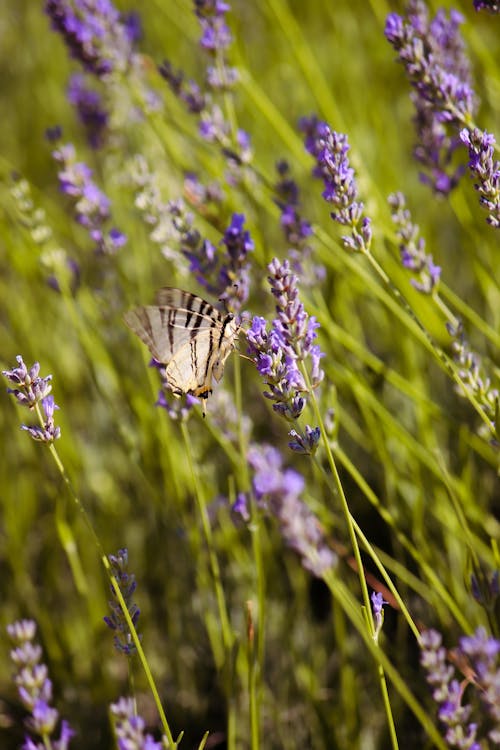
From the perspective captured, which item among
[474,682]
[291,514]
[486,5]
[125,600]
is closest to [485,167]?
[486,5]

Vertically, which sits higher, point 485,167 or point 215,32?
point 215,32

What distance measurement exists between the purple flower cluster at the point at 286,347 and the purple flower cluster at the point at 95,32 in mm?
1169

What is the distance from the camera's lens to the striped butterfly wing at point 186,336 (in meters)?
1.36

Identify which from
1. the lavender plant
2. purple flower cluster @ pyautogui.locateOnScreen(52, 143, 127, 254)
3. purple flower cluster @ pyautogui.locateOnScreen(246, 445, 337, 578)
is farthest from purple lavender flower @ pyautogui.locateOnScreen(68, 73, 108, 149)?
purple flower cluster @ pyautogui.locateOnScreen(246, 445, 337, 578)

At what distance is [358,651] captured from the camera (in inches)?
76.7

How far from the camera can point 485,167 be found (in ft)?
3.91

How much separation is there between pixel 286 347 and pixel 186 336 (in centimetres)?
38

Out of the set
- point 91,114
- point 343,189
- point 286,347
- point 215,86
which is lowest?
point 286,347

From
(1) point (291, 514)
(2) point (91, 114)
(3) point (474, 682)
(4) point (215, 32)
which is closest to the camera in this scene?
(1) point (291, 514)

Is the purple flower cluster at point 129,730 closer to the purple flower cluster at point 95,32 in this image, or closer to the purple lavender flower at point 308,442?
the purple lavender flower at point 308,442

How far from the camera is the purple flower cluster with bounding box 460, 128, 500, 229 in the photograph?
46.4 inches

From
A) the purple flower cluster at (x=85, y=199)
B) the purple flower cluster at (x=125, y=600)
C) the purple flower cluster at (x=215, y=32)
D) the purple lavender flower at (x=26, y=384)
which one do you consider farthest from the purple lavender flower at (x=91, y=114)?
the purple flower cluster at (x=125, y=600)

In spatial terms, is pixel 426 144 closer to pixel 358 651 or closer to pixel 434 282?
pixel 434 282

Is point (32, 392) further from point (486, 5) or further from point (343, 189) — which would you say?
point (486, 5)
